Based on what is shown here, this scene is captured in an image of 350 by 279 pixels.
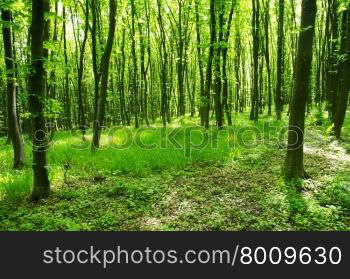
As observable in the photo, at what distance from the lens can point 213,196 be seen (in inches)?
309

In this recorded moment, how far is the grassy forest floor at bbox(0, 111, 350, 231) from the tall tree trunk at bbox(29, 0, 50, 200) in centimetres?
54

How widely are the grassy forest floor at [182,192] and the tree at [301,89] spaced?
0.49m

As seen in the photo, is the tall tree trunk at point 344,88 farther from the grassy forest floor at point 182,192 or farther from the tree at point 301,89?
the tree at point 301,89

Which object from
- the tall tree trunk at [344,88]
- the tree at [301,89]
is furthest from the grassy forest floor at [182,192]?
the tall tree trunk at [344,88]

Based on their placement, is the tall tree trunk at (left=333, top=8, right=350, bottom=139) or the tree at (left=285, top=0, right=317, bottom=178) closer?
the tree at (left=285, top=0, right=317, bottom=178)

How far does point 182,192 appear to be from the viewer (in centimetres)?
814

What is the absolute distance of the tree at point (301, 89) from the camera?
7613 mm

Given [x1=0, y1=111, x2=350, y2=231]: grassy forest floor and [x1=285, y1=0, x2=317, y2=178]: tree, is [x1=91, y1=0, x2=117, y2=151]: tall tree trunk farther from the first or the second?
[x1=285, y1=0, x2=317, y2=178]: tree

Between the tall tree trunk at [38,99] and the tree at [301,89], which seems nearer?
the tall tree trunk at [38,99]

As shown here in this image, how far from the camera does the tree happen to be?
7.61m

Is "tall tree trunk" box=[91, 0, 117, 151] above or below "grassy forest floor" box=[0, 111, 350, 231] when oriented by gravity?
above

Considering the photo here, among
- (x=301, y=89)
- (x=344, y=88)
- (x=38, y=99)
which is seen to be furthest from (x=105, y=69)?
(x=344, y=88)

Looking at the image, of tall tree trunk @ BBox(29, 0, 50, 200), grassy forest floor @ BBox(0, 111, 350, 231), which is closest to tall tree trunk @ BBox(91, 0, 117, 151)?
grassy forest floor @ BBox(0, 111, 350, 231)

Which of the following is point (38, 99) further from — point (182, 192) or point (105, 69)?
point (105, 69)
